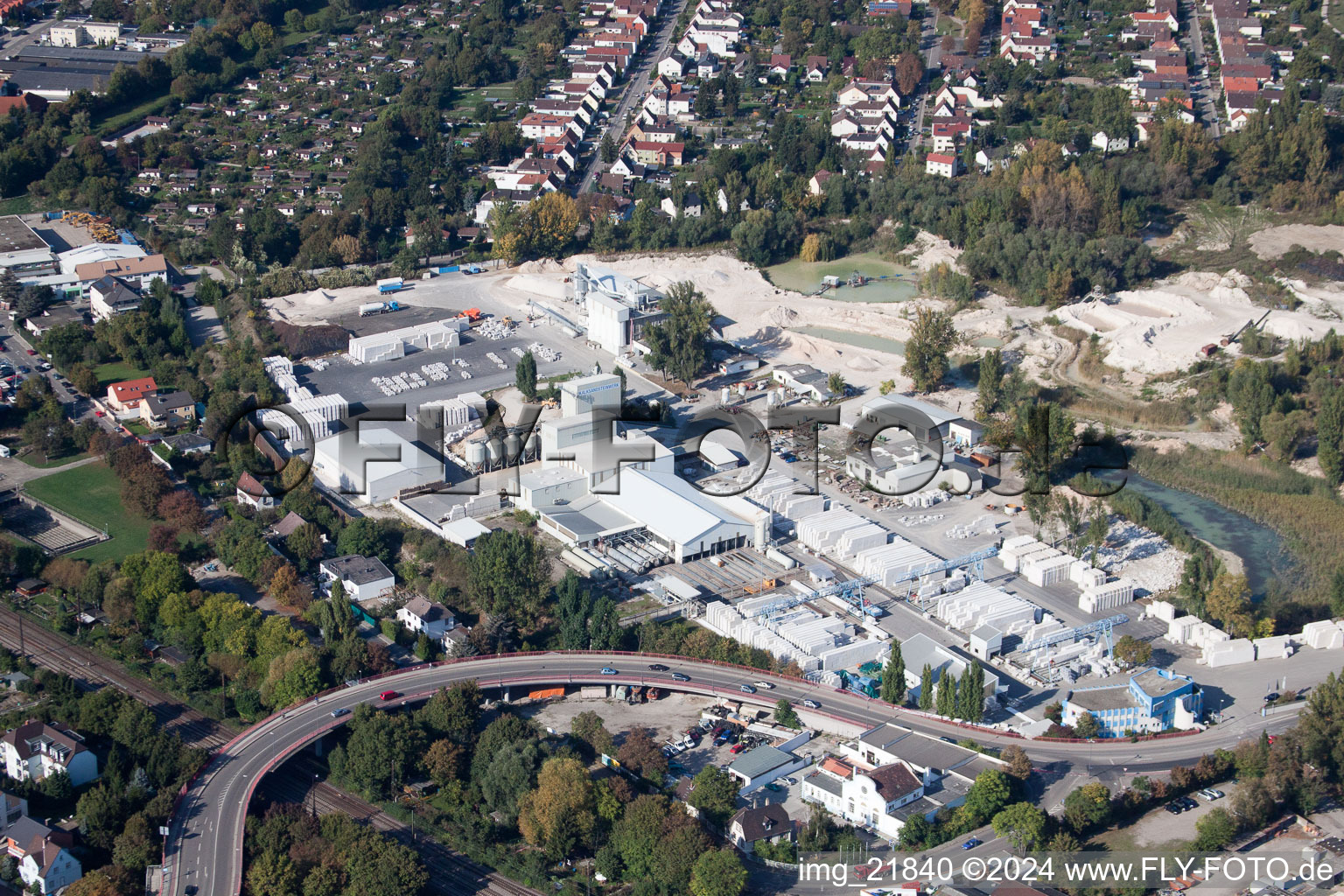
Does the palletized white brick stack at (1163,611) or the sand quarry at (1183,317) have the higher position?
the sand quarry at (1183,317)

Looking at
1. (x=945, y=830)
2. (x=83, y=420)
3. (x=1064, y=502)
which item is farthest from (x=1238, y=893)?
(x=83, y=420)

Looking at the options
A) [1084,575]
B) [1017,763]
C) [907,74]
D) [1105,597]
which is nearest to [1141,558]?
[1084,575]

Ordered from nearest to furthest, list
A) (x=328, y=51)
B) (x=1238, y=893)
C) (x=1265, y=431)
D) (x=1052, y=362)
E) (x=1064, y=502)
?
(x=1238, y=893), (x=1064, y=502), (x=1265, y=431), (x=1052, y=362), (x=328, y=51)

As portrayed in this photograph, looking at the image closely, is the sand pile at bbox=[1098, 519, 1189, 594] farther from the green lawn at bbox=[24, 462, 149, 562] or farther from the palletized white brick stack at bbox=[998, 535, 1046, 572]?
the green lawn at bbox=[24, 462, 149, 562]

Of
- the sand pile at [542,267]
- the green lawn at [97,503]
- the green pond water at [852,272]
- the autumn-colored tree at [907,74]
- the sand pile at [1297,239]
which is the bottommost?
the green lawn at [97,503]

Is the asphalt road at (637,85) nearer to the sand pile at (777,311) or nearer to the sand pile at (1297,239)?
the sand pile at (777,311)

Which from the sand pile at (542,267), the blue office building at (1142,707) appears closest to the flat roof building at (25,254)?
the sand pile at (542,267)

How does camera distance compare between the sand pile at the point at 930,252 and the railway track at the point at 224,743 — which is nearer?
the railway track at the point at 224,743

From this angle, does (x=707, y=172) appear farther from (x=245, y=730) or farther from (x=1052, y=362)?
(x=245, y=730)

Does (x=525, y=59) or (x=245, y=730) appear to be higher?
(x=525, y=59)
